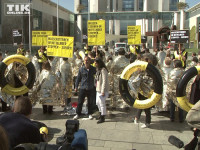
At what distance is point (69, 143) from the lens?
193cm

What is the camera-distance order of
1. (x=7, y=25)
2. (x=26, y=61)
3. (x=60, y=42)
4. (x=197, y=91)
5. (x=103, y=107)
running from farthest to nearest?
(x=7, y=25), (x=60, y=42), (x=26, y=61), (x=103, y=107), (x=197, y=91)

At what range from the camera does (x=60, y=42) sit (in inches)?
308

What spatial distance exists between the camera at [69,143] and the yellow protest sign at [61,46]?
5.64 metres

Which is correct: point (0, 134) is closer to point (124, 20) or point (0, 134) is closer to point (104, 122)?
point (104, 122)

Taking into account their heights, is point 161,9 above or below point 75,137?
above

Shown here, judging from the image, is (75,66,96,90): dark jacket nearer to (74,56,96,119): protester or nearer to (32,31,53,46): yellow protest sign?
(74,56,96,119): protester

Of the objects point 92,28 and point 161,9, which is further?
point 161,9

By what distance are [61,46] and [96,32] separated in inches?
89.4

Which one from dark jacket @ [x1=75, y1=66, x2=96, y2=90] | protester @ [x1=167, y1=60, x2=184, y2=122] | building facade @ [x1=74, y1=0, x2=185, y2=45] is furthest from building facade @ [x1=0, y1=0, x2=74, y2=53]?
protester @ [x1=167, y1=60, x2=184, y2=122]

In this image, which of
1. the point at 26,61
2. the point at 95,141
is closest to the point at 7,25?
the point at 26,61

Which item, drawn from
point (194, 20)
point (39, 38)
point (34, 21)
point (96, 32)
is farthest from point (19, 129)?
point (194, 20)

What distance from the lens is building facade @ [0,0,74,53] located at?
1321 inches

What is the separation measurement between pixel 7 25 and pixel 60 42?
30.0 meters

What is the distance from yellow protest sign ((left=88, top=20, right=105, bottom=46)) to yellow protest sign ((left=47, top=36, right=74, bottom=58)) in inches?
74.7
